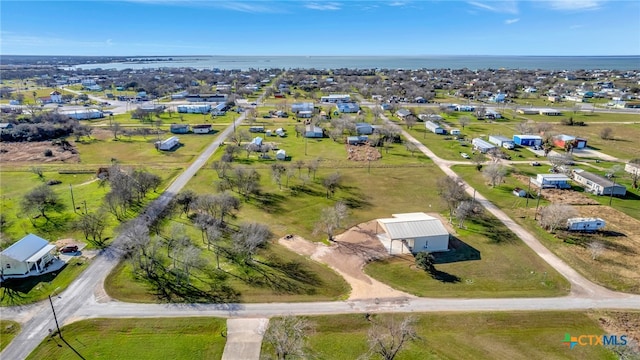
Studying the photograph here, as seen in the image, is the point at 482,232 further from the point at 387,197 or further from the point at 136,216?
the point at 136,216

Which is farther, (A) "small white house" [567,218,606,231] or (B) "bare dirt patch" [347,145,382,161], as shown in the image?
(B) "bare dirt patch" [347,145,382,161]

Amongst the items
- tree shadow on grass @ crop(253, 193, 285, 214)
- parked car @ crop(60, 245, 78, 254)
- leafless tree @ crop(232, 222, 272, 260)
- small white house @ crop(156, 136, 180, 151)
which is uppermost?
small white house @ crop(156, 136, 180, 151)

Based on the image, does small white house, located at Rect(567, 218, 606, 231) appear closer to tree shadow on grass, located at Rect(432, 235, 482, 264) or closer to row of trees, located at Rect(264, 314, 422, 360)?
tree shadow on grass, located at Rect(432, 235, 482, 264)

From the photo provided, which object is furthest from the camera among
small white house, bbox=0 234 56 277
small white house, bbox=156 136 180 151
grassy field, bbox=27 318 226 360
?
small white house, bbox=156 136 180 151

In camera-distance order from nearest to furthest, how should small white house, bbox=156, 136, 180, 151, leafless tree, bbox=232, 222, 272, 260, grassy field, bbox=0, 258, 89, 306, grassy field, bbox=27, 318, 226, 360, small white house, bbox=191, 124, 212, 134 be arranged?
1. grassy field, bbox=27, 318, 226, 360
2. grassy field, bbox=0, 258, 89, 306
3. leafless tree, bbox=232, 222, 272, 260
4. small white house, bbox=156, 136, 180, 151
5. small white house, bbox=191, 124, 212, 134

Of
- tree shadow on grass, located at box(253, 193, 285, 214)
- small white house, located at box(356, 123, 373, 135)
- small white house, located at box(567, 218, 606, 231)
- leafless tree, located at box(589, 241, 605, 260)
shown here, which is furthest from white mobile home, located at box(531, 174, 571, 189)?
small white house, located at box(356, 123, 373, 135)

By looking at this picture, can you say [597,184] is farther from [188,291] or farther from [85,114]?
[85,114]

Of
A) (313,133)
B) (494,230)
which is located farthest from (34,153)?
(494,230)

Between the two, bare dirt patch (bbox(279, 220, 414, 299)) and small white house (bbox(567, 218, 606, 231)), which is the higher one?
small white house (bbox(567, 218, 606, 231))
